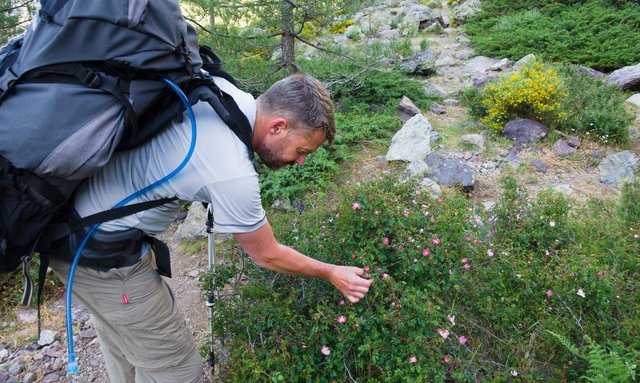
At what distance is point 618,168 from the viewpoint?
5215 millimetres

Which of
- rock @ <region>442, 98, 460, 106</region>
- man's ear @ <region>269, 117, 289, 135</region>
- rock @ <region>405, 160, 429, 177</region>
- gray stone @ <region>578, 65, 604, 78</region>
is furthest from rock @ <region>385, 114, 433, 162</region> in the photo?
gray stone @ <region>578, 65, 604, 78</region>

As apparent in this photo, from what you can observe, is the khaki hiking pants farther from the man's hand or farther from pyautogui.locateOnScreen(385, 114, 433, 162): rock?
pyautogui.locateOnScreen(385, 114, 433, 162): rock

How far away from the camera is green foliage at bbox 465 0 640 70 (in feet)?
28.3

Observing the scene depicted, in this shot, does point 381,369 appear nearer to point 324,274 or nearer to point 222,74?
point 324,274

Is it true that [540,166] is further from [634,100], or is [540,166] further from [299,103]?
[299,103]

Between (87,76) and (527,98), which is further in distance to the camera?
(527,98)

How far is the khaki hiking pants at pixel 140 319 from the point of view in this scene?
211cm

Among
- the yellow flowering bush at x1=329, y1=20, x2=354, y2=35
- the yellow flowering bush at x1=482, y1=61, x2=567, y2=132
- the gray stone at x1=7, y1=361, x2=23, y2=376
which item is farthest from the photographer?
the yellow flowering bush at x1=329, y1=20, x2=354, y2=35

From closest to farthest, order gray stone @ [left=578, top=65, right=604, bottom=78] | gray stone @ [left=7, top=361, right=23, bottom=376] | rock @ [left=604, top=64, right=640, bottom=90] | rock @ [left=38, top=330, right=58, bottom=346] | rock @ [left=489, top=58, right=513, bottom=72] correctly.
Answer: gray stone @ [left=7, top=361, right=23, bottom=376] → rock @ [left=38, top=330, right=58, bottom=346] → rock @ [left=604, top=64, right=640, bottom=90] → gray stone @ [left=578, top=65, right=604, bottom=78] → rock @ [left=489, top=58, right=513, bottom=72]

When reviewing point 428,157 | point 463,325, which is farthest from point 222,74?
point 428,157

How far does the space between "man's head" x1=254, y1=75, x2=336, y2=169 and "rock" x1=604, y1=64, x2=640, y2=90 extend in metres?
7.58

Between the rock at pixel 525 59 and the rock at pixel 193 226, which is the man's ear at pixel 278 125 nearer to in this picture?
the rock at pixel 193 226

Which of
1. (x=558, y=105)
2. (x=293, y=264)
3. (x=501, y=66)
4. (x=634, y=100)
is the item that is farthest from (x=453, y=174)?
(x=501, y=66)

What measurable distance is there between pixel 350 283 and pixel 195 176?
3.04ft
